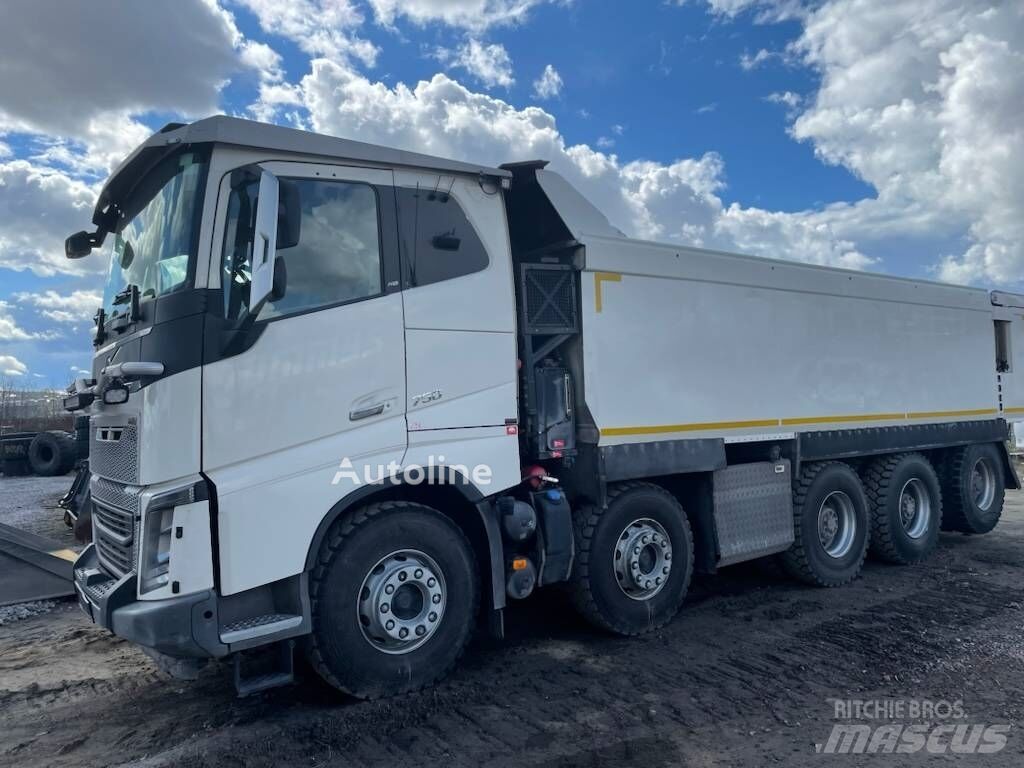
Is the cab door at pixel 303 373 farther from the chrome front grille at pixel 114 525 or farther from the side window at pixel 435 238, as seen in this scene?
the chrome front grille at pixel 114 525

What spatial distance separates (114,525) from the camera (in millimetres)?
4207

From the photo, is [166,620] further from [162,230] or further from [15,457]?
[15,457]

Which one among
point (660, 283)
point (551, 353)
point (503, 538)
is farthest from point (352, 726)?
point (660, 283)

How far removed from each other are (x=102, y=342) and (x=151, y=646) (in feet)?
7.08

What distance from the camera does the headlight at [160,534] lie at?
3.62 m

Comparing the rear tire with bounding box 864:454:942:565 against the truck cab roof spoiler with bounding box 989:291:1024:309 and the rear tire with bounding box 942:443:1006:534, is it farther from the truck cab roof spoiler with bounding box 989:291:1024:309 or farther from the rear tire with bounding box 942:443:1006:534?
the truck cab roof spoiler with bounding box 989:291:1024:309

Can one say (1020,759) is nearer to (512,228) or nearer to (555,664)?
(555,664)

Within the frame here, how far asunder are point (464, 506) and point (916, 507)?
6.21 metres

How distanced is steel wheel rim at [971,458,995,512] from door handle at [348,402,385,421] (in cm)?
852

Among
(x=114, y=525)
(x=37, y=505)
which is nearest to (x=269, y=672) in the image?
(x=114, y=525)

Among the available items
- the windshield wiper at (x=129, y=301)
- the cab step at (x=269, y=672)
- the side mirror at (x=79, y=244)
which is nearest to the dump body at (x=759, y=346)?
the cab step at (x=269, y=672)

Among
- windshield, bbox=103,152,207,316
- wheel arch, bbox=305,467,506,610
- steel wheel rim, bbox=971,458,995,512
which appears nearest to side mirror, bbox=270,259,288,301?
windshield, bbox=103,152,207,316

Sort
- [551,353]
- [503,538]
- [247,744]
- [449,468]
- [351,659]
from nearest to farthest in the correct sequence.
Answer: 1. [247,744]
2. [351,659]
3. [449,468]
4. [503,538]
5. [551,353]

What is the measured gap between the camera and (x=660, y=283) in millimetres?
5809
